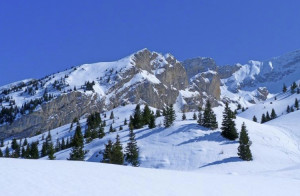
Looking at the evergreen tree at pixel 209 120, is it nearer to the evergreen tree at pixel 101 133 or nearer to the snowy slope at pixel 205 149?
the snowy slope at pixel 205 149

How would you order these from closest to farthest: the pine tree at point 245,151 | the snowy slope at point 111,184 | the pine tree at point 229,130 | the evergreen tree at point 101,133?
the snowy slope at point 111,184 < the pine tree at point 245,151 < the pine tree at point 229,130 < the evergreen tree at point 101,133

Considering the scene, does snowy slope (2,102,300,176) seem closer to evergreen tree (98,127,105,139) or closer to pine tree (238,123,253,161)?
pine tree (238,123,253,161)

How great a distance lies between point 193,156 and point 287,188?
1519 inches

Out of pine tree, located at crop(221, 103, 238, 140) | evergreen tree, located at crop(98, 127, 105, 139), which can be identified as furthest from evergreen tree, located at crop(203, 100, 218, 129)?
evergreen tree, located at crop(98, 127, 105, 139)

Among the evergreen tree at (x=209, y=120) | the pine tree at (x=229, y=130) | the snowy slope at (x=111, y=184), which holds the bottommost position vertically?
the snowy slope at (x=111, y=184)

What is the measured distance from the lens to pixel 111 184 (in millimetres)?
17594

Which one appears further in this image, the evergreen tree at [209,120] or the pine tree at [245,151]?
the evergreen tree at [209,120]

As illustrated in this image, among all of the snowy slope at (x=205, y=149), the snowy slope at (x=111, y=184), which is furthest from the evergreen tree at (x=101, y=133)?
the snowy slope at (x=111, y=184)

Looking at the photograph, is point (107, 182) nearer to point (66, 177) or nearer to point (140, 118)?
point (66, 177)

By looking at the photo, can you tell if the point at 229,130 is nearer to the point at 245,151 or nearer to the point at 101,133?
the point at 245,151

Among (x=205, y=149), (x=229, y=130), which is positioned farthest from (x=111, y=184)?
(x=229, y=130)

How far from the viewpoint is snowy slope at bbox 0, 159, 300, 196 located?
50.7ft

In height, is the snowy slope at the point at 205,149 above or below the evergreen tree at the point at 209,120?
below

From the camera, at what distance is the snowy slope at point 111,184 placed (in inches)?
608
